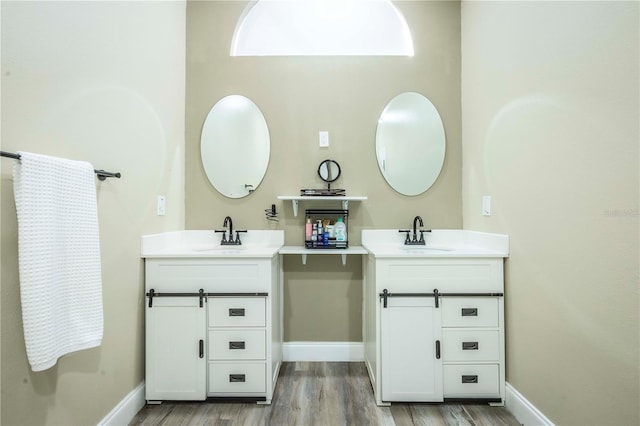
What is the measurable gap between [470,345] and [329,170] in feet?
4.64

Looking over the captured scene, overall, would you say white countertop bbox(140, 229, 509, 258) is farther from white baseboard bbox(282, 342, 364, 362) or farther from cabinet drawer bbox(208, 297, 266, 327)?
white baseboard bbox(282, 342, 364, 362)

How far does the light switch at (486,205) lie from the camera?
6.37 ft

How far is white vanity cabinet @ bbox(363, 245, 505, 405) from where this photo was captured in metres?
1.70

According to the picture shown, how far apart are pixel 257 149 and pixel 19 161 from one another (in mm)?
1447

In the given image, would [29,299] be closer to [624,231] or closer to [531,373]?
[624,231]

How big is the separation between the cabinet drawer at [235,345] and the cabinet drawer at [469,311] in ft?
3.38

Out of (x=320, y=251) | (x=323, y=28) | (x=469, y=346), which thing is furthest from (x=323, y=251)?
(x=323, y=28)

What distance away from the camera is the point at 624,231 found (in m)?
1.08

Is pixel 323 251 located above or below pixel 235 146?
below

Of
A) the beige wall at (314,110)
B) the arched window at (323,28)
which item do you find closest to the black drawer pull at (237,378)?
the beige wall at (314,110)

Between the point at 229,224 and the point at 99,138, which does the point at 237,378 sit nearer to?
the point at 229,224

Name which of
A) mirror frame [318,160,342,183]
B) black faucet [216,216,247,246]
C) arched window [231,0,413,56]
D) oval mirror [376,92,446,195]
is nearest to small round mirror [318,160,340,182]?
mirror frame [318,160,342,183]

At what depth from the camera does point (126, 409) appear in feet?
5.17

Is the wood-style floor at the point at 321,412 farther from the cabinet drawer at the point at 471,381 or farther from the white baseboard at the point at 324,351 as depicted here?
the white baseboard at the point at 324,351
